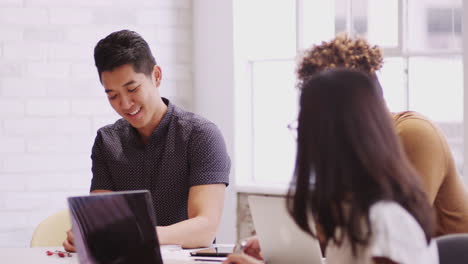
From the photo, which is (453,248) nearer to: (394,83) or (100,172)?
(100,172)

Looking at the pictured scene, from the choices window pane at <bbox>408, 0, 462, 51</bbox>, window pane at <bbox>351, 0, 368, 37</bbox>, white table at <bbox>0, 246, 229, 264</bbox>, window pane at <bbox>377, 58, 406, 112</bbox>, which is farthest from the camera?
window pane at <bbox>351, 0, 368, 37</bbox>

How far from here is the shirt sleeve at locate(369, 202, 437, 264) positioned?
1.49 m

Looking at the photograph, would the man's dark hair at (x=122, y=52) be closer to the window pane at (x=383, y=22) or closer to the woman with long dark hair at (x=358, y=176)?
the woman with long dark hair at (x=358, y=176)

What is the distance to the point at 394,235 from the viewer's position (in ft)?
4.89

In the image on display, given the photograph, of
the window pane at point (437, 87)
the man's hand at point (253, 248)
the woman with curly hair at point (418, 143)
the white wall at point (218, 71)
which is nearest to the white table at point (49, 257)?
the man's hand at point (253, 248)

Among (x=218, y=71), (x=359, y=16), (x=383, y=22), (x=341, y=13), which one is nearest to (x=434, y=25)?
(x=383, y=22)

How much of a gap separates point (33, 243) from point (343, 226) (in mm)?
1590

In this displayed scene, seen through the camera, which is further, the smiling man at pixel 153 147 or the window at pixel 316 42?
the window at pixel 316 42

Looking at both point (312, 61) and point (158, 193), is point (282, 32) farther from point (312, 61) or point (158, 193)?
point (312, 61)

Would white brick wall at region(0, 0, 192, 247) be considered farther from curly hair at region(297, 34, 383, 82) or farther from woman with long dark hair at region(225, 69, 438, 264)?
woman with long dark hair at region(225, 69, 438, 264)

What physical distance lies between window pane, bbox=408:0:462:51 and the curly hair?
1.76m

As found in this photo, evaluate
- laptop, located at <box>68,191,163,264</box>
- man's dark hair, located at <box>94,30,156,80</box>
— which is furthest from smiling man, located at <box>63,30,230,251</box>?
laptop, located at <box>68,191,163,264</box>

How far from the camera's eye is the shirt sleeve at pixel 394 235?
1485 mm

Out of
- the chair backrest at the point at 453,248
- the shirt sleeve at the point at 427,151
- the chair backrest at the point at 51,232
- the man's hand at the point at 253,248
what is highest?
the shirt sleeve at the point at 427,151
